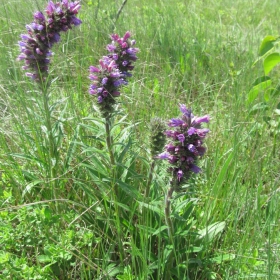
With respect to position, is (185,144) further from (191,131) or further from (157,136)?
(157,136)

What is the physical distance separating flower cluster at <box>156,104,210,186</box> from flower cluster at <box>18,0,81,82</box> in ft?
3.73

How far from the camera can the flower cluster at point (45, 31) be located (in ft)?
7.75

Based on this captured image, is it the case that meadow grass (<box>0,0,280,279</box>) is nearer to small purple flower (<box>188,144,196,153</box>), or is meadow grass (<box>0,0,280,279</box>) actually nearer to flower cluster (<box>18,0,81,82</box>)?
flower cluster (<box>18,0,81,82</box>)

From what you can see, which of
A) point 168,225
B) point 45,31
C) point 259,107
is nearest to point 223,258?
point 168,225

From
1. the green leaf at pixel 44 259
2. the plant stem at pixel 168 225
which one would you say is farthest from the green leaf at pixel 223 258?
the green leaf at pixel 44 259

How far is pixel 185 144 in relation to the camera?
1.68 metres

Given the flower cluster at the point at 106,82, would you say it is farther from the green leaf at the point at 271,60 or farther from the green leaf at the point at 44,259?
the green leaf at the point at 271,60

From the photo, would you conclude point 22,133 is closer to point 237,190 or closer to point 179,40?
point 237,190

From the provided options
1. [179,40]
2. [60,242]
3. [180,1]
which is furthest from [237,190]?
[180,1]

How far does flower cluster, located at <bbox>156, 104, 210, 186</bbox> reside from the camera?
5.45 feet

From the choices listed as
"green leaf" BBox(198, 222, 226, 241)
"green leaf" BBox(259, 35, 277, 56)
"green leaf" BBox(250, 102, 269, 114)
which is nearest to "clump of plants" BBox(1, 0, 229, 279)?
"green leaf" BBox(198, 222, 226, 241)

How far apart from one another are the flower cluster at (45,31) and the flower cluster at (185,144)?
3.73 feet

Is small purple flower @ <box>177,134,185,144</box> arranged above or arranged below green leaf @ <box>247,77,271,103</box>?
above

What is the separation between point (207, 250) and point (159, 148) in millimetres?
642
